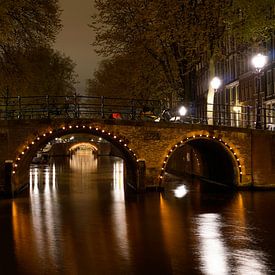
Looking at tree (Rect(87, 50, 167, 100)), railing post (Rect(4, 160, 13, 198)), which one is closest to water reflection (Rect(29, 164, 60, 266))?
railing post (Rect(4, 160, 13, 198))

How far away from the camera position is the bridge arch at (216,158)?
85.7 feet

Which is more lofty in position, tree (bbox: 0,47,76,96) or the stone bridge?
tree (bbox: 0,47,76,96)

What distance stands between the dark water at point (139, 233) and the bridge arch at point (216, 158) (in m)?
1.83

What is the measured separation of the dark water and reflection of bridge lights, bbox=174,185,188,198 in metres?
0.27

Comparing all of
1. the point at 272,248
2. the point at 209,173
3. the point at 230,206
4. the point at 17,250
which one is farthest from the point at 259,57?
the point at 17,250

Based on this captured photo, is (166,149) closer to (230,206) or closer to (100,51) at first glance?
(230,206)

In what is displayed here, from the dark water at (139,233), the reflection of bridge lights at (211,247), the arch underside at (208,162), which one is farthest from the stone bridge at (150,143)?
the reflection of bridge lights at (211,247)

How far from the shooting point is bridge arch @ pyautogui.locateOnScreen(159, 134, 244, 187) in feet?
85.7

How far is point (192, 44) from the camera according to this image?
2877cm

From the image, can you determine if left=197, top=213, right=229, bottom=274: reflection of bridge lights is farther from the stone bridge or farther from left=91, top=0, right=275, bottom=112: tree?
left=91, top=0, right=275, bottom=112: tree

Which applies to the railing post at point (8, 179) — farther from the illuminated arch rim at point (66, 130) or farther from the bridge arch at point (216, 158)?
the bridge arch at point (216, 158)

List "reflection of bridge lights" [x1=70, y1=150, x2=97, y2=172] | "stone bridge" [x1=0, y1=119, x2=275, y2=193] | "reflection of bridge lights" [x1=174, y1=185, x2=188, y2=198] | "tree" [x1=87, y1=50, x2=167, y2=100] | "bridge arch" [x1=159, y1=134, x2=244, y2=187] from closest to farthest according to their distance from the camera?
"stone bridge" [x1=0, y1=119, x2=275, y2=193], "reflection of bridge lights" [x1=174, y1=185, x2=188, y2=198], "bridge arch" [x1=159, y1=134, x2=244, y2=187], "tree" [x1=87, y1=50, x2=167, y2=100], "reflection of bridge lights" [x1=70, y1=150, x2=97, y2=172]

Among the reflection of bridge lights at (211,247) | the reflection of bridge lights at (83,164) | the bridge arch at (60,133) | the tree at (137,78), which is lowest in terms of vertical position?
the reflection of bridge lights at (211,247)

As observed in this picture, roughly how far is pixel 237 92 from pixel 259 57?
26070 mm
